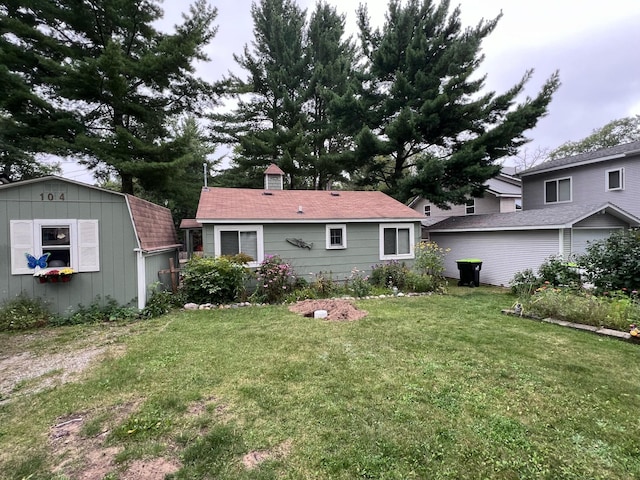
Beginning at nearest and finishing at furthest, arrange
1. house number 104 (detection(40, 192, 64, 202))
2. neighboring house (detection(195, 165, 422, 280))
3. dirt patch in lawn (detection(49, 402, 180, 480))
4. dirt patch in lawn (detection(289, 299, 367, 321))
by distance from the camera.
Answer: dirt patch in lawn (detection(49, 402, 180, 480)), house number 104 (detection(40, 192, 64, 202)), dirt patch in lawn (detection(289, 299, 367, 321)), neighboring house (detection(195, 165, 422, 280))

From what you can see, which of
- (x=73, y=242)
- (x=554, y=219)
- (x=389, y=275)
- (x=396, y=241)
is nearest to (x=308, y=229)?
(x=389, y=275)

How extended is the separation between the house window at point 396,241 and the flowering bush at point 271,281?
3.92m

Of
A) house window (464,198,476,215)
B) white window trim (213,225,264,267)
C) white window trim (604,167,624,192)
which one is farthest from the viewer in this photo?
house window (464,198,476,215)

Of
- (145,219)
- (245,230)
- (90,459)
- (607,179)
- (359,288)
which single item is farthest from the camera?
(607,179)

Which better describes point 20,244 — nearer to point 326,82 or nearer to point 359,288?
point 359,288

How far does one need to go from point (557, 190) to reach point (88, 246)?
59.7 feet

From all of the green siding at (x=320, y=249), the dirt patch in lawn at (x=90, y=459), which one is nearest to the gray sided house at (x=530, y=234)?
the green siding at (x=320, y=249)

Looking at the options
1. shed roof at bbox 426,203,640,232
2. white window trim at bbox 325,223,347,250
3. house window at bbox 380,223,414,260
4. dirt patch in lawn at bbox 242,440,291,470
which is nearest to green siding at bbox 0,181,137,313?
white window trim at bbox 325,223,347,250

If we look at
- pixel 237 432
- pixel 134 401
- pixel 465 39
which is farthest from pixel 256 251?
pixel 465 39

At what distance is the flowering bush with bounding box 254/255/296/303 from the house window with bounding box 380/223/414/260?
3.92m

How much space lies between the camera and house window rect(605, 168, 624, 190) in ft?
38.6

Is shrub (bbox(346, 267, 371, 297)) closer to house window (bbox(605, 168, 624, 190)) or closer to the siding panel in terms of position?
the siding panel

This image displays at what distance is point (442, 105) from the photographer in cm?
1333

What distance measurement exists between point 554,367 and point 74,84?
14.8 metres
